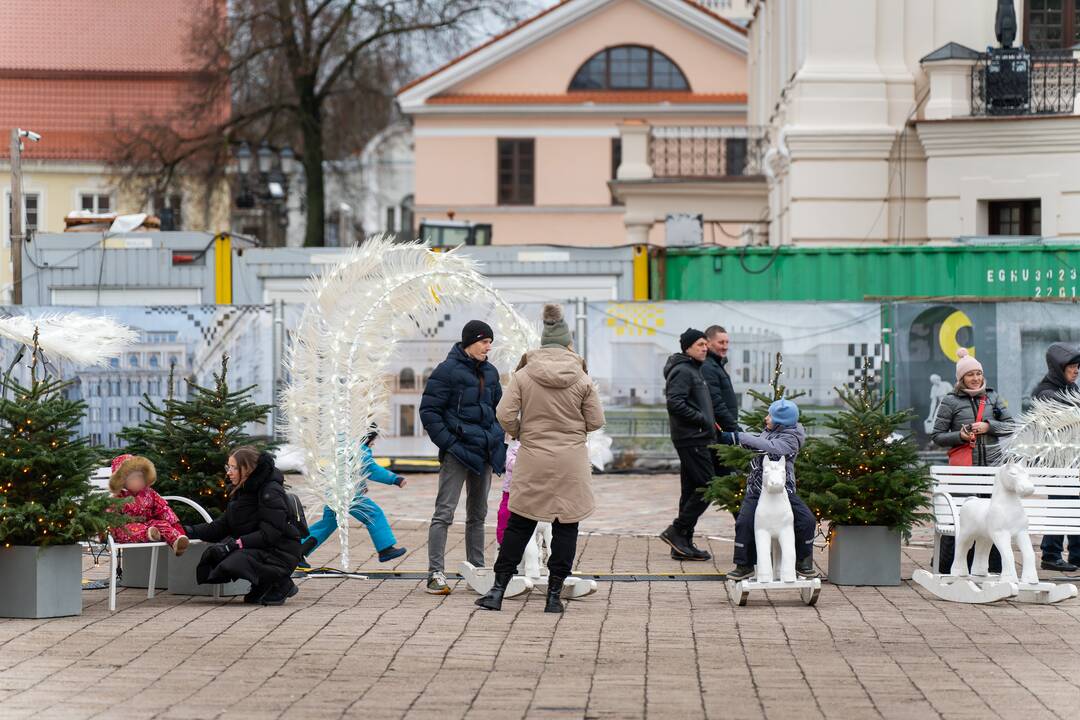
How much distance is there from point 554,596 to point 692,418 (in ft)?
9.51

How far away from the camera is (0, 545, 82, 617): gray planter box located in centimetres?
1100

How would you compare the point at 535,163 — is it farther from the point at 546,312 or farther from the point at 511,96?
the point at 546,312

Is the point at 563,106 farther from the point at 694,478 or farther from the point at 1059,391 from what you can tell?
the point at 1059,391

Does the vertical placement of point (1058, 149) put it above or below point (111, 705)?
above

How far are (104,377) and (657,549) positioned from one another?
955cm

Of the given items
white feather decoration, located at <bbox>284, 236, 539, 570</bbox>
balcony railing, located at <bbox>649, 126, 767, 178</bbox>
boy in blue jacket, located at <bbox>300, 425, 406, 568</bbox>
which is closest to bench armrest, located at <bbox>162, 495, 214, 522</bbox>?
boy in blue jacket, located at <bbox>300, 425, 406, 568</bbox>

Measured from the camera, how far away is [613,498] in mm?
19938

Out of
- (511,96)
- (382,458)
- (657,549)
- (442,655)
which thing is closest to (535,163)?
(511,96)

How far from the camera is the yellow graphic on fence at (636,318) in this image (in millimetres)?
22469

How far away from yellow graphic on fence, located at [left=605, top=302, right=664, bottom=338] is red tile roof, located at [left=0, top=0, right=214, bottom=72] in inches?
1602

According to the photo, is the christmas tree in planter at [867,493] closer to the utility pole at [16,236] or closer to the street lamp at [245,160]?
the utility pole at [16,236]

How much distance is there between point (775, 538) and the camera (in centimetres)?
1180

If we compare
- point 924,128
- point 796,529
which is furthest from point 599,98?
point 796,529

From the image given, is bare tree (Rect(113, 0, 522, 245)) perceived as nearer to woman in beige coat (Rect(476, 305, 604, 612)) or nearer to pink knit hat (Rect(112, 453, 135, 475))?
pink knit hat (Rect(112, 453, 135, 475))
